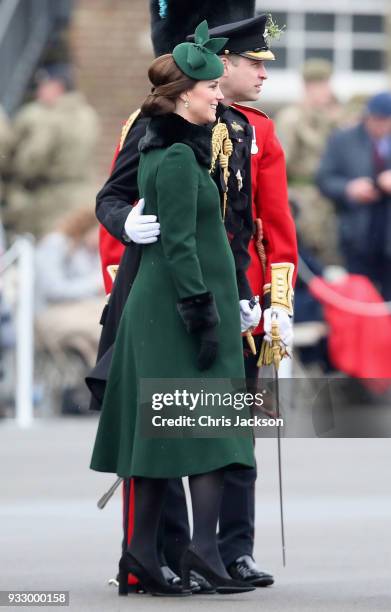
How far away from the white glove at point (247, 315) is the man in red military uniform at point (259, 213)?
176 mm

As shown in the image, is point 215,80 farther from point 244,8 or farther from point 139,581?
point 139,581

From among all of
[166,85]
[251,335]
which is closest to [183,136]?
[166,85]

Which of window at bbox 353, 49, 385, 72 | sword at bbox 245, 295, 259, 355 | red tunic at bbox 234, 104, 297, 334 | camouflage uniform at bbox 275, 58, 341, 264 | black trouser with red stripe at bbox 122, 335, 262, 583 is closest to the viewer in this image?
sword at bbox 245, 295, 259, 355

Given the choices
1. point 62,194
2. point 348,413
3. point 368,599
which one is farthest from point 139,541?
point 62,194

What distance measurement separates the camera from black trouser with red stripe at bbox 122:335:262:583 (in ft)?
24.8

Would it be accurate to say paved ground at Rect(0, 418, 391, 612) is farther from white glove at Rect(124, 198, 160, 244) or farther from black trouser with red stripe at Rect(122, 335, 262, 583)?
white glove at Rect(124, 198, 160, 244)

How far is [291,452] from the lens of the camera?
12.7m

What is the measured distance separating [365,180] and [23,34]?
5749 mm

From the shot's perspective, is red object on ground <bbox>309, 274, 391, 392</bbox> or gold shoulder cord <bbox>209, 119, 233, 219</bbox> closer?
gold shoulder cord <bbox>209, 119, 233, 219</bbox>

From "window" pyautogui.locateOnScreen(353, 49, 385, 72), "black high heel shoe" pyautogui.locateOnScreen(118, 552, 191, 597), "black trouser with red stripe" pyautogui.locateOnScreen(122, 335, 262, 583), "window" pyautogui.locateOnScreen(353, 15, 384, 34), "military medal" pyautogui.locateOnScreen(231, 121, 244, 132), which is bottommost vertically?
"black high heel shoe" pyautogui.locateOnScreen(118, 552, 191, 597)

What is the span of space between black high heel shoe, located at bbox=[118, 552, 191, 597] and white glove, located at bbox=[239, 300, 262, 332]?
0.89 metres

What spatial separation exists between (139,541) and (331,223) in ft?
28.7

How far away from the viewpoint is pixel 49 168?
16.5m

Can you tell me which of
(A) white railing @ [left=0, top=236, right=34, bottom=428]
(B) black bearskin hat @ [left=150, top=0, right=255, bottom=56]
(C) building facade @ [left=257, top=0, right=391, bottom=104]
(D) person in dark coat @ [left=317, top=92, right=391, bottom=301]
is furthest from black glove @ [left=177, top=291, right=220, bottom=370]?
(C) building facade @ [left=257, top=0, right=391, bottom=104]
